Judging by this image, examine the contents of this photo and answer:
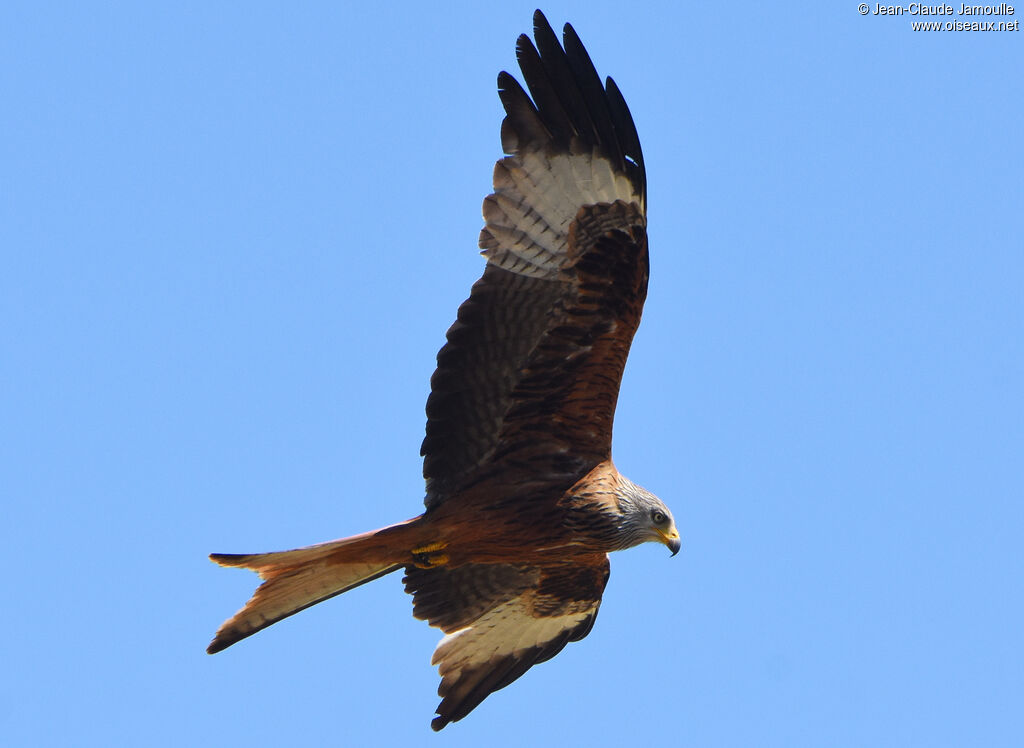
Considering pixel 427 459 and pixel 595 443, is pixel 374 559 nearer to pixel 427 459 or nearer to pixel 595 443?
pixel 427 459

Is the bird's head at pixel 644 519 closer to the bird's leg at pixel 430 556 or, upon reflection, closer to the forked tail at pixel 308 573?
the bird's leg at pixel 430 556

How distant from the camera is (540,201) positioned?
30.1ft

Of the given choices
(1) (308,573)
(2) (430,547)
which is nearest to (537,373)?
(2) (430,547)

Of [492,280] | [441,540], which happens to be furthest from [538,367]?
[441,540]

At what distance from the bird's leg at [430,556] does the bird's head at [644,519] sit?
3.75 ft

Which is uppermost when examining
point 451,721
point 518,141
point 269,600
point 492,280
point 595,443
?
point 518,141

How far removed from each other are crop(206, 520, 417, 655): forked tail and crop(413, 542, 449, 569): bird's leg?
80 mm

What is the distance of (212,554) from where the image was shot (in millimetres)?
9086

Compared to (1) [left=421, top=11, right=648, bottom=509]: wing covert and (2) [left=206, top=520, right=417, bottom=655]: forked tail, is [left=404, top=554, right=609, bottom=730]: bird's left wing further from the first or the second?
(1) [left=421, top=11, right=648, bottom=509]: wing covert

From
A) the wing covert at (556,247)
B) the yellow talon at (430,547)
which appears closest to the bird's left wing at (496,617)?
the yellow talon at (430,547)

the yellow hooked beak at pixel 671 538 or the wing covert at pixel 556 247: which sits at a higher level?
the wing covert at pixel 556 247

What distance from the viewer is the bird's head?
9.44m

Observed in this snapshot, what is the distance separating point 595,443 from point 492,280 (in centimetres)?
124

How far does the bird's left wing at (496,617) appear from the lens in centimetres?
1045
